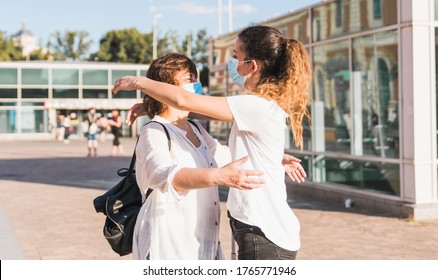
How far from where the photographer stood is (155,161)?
8.73 ft

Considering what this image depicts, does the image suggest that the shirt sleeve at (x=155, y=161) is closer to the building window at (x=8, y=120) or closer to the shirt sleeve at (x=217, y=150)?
the shirt sleeve at (x=217, y=150)

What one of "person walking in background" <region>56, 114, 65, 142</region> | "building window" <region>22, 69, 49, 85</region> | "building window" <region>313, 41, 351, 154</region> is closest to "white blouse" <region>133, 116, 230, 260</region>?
"building window" <region>313, 41, 351, 154</region>

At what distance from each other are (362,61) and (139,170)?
8.38 metres

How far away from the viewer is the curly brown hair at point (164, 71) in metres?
2.90

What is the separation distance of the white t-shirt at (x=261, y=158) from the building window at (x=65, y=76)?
43336 mm

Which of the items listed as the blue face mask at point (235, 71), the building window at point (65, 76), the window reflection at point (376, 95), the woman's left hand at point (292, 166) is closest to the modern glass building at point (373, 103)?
the window reflection at point (376, 95)

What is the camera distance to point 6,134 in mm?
43188

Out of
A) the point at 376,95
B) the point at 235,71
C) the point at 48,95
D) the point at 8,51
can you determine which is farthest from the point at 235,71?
the point at 8,51

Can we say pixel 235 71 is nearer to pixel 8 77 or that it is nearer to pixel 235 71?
pixel 235 71

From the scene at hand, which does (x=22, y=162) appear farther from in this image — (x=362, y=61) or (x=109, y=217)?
(x=109, y=217)

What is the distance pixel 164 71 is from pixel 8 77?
42.5m

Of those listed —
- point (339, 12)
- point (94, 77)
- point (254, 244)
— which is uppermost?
point (94, 77)
